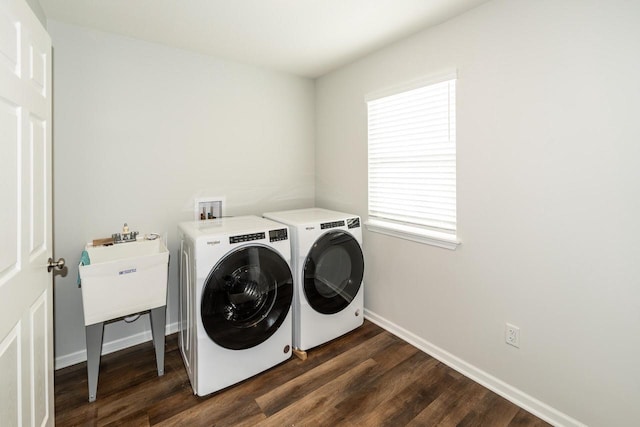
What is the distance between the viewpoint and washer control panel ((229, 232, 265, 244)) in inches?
71.1

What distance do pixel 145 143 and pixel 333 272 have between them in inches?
66.2

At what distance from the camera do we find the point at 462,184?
195 cm

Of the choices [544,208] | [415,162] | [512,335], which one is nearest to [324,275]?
[415,162]

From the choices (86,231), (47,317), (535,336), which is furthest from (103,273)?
(535,336)

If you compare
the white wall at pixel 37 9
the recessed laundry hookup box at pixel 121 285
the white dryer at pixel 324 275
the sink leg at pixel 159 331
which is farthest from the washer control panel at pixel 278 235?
the white wall at pixel 37 9

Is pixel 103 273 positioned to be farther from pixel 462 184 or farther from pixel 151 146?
pixel 462 184

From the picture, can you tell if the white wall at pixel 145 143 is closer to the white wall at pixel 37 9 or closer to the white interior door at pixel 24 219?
the white wall at pixel 37 9

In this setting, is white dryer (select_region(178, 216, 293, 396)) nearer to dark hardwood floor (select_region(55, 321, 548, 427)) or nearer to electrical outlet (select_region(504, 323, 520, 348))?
dark hardwood floor (select_region(55, 321, 548, 427))

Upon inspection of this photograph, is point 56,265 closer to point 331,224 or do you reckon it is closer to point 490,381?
point 331,224

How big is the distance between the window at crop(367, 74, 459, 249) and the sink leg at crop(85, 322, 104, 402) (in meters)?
1.97

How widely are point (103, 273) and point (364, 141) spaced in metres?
2.05

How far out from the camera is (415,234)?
7.29ft

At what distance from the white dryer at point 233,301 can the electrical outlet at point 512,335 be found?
1305 millimetres

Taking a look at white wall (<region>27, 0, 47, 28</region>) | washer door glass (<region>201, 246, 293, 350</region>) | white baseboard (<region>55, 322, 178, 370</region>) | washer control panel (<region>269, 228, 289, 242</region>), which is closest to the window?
washer control panel (<region>269, 228, 289, 242</region>)
